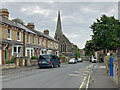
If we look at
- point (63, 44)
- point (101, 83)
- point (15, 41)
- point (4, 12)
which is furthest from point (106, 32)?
point (101, 83)

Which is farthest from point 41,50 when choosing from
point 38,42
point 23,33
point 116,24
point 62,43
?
point 62,43

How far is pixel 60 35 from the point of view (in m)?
71.2

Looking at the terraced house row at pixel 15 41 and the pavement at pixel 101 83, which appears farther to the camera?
the terraced house row at pixel 15 41

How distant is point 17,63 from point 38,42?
13.9 meters

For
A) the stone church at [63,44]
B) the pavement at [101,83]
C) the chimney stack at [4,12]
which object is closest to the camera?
the pavement at [101,83]

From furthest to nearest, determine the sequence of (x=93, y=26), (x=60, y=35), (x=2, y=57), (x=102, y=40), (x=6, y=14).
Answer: (x=60, y=35) → (x=93, y=26) → (x=102, y=40) → (x=6, y=14) → (x=2, y=57)

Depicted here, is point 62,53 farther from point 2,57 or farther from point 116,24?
point 2,57

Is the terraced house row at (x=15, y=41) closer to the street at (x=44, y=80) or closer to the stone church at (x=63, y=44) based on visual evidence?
the street at (x=44, y=80)

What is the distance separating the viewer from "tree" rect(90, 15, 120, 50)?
42.4 m

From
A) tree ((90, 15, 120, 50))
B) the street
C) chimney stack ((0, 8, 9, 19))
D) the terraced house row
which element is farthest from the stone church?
the street

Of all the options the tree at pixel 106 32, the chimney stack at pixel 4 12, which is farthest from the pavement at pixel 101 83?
the tree at pixel 106 32

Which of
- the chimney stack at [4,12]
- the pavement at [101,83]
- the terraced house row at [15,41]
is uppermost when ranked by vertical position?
the chimney stack at [4,12]

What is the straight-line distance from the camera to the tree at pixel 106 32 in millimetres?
42375

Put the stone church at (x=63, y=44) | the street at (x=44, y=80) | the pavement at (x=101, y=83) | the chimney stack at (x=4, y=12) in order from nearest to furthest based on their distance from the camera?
the pavement at (x=101, y=83) → the street at (x=44, y=80) → the chimney stack at (x=4, y=12) → the stone church at (x=63, y=44)
